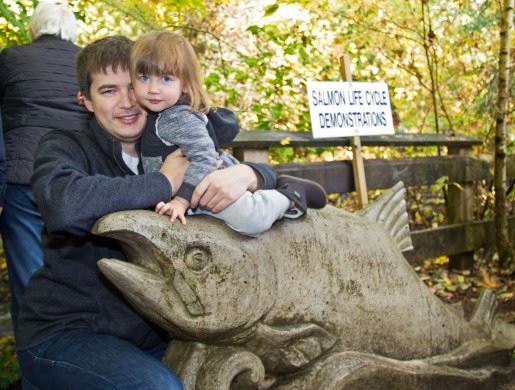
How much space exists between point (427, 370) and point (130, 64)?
167cm

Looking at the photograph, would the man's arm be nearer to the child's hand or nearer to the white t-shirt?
the child's hand

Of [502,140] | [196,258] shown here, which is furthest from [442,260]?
A: [196,258]

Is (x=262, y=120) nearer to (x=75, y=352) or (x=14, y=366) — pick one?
(x=14, y=366)

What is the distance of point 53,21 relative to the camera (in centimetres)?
362

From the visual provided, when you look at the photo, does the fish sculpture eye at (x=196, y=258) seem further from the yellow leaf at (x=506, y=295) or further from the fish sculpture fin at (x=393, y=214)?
the yellow leaf at (x=506, y=295)

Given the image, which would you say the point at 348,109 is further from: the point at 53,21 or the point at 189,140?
the point at 189,140

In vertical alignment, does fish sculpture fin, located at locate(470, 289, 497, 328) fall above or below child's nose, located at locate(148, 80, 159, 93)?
below

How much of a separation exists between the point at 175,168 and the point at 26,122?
1714 millimetres

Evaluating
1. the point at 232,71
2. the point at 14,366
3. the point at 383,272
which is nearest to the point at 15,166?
the point at 14,366

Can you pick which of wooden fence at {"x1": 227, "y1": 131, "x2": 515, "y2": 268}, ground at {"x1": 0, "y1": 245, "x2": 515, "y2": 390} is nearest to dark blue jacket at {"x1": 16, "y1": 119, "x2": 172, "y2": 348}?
wooden fence at {"x1": 227, "y1": 131, "x2": 515, "y2": 268}

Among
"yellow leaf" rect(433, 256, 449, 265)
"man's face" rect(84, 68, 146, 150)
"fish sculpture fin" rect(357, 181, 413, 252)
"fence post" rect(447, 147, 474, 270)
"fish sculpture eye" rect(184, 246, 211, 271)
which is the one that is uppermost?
"man's face" rect(84, 68, 146, 150)

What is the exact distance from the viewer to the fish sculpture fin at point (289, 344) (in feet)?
7.35

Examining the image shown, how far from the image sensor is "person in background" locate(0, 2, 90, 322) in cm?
341

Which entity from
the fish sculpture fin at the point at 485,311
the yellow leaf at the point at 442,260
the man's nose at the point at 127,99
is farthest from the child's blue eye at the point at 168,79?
the yellow leaf at the point at 442,260
